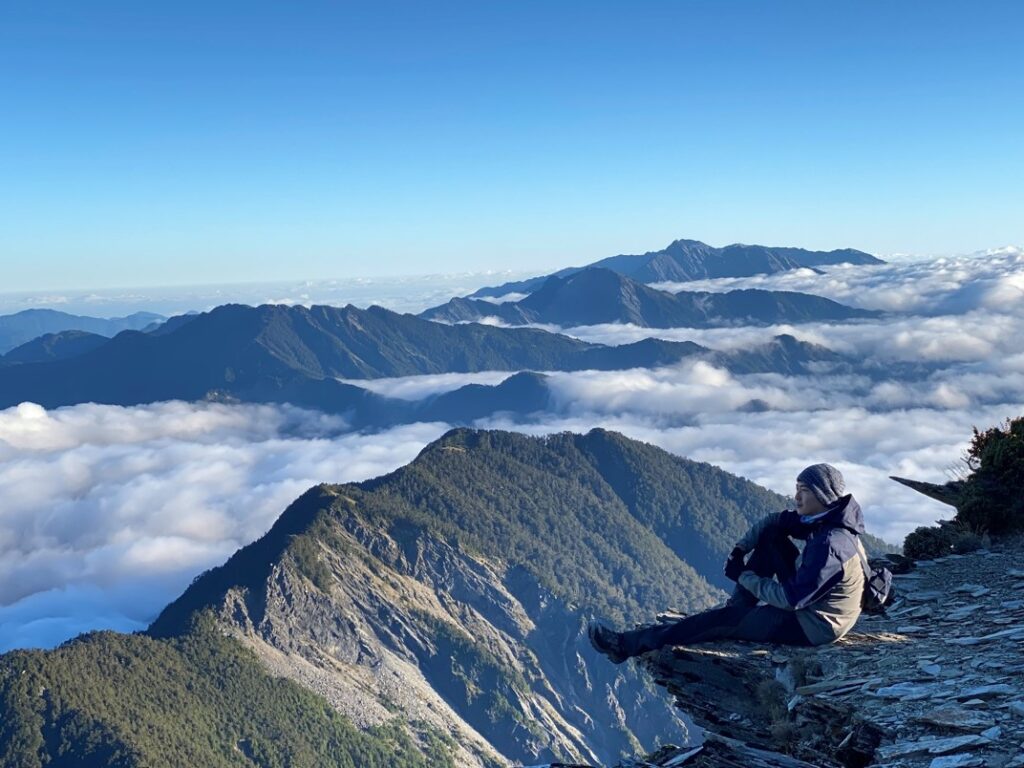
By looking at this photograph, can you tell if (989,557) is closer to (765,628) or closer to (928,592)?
(928,592)

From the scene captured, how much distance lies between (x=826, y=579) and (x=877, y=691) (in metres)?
1.60

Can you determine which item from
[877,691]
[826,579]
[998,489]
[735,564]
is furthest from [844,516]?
[998,489]

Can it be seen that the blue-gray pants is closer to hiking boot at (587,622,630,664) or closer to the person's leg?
the person's leg

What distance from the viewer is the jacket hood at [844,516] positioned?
12.2 metres

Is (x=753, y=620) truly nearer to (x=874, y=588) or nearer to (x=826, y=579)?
(x=826, y=579)

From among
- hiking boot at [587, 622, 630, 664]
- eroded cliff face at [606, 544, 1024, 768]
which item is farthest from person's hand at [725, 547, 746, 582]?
hiking boot at [587, 622, 630, 664]

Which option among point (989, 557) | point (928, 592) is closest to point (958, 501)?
point (989, 557)

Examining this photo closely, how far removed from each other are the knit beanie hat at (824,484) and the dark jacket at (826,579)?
0.43ft

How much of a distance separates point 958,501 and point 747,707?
35.3 feet

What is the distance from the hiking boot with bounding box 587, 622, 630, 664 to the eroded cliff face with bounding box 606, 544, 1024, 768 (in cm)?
55

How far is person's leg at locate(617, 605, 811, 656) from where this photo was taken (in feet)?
42.2

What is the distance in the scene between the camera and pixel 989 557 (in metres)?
17.1

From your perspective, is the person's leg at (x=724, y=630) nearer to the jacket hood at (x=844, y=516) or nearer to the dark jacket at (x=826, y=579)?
the dark jacket at (x=826, y=579)

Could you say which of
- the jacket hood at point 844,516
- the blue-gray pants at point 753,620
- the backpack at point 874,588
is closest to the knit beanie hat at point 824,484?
the jacket hood at point 844,516
